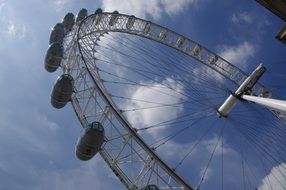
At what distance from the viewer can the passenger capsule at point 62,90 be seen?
2444 cm

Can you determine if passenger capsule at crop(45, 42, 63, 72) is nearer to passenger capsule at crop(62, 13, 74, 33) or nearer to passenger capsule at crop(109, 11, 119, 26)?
passenger capsule at crop(62, 13, 74, 33)

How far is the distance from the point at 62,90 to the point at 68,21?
1265 cm

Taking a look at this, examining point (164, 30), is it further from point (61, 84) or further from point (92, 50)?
point (61, 84)

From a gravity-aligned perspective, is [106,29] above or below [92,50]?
above

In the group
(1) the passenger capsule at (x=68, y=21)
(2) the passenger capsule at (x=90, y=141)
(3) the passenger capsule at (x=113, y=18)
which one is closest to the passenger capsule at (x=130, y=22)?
(3) the passenger capsule at (x=113, y=18)

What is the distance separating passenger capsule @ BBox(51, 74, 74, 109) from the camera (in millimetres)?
24438

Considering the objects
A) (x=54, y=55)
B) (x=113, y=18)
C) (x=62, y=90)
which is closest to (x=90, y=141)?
(x=62, y=90)

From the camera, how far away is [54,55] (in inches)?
1105

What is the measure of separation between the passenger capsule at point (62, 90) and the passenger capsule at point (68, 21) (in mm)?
10882

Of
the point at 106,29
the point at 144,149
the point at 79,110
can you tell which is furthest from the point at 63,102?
the point at 106,29

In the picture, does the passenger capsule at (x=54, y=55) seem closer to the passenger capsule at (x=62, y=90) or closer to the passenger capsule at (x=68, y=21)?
the passenger capsule at (x=62, y=90)

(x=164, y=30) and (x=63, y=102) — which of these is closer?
(x=63, y=102)

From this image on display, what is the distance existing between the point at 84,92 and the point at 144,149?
17.2 ft

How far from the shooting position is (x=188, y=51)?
41000mm
